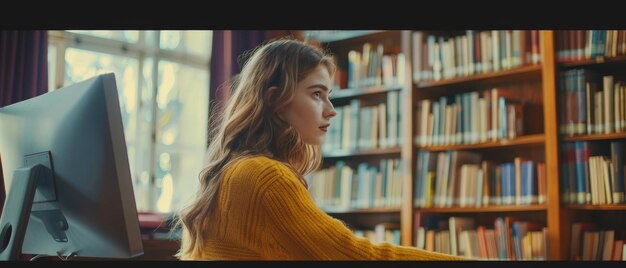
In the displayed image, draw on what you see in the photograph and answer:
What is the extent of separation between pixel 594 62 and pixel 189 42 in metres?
2.38

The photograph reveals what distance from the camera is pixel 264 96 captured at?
1.62 metres

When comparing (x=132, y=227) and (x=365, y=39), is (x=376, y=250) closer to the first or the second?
(x=132, y=227)

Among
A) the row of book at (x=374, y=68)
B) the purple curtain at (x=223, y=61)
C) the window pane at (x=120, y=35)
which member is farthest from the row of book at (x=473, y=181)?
the window pane at (x=120, y=35)

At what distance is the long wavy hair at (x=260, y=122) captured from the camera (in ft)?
5.00

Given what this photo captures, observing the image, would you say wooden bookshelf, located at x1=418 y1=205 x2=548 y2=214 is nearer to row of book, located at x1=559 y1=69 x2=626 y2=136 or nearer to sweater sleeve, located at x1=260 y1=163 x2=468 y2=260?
row of book, located at x1=559 y1=69 x2=626 y2=136

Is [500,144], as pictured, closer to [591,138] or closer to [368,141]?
[591,138]

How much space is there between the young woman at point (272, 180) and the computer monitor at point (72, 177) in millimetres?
198

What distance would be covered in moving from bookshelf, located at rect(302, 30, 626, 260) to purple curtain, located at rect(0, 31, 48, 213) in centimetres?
180

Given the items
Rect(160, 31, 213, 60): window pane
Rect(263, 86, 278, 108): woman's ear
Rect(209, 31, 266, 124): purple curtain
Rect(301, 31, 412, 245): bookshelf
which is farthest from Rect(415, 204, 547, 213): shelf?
Rect(263, 86, 278, 108): woman's ear

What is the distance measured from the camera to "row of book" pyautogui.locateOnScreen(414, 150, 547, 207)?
12.0 feet

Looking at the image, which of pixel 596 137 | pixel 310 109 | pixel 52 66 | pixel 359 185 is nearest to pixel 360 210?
pixel 359 185

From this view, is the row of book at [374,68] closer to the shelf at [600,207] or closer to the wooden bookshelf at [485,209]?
the wooden bookshelf at [485,209]

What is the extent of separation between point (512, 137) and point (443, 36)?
0.83 m
